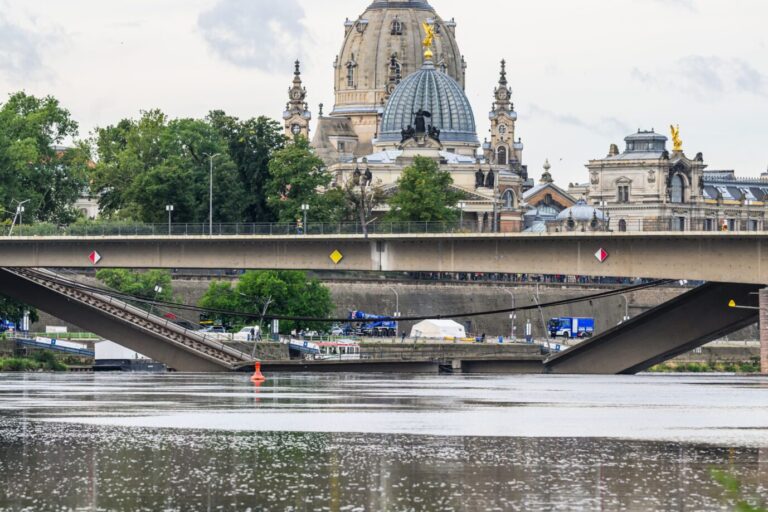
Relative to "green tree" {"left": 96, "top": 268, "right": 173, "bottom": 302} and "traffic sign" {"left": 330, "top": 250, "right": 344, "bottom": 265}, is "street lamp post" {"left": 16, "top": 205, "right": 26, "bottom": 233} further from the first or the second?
"traffic sign" {"left": 330, "top": 250, "right": 344, "bottom": 265}

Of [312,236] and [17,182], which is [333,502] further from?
[17,182]

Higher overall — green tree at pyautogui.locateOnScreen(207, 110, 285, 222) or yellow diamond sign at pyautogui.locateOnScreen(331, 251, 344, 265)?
green tree at pyautogui.locateOnScreen(207, 110, 285, 222)

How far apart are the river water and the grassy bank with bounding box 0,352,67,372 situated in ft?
112

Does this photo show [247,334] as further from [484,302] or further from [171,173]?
[484,302]

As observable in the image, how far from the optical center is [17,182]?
497ft

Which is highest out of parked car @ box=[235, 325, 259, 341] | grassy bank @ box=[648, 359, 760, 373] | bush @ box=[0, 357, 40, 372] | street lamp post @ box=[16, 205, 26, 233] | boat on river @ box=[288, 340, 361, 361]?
street lamp post @ box=[16, 205, 26, 233]

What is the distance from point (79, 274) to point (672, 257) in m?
78.2

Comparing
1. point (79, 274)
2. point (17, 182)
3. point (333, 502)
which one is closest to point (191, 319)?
point (79, 274)

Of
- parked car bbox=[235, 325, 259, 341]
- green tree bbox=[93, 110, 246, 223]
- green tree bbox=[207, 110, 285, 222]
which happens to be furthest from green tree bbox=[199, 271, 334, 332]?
green tree bbox=[207, 110, 285, 222]

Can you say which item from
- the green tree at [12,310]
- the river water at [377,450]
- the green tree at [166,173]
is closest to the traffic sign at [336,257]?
the river water at [377,450]

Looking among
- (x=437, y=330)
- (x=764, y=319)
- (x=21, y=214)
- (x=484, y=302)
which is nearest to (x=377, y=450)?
(x=764, y=319)

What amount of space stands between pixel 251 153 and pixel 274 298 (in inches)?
1170

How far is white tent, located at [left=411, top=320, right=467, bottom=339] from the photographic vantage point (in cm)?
16325

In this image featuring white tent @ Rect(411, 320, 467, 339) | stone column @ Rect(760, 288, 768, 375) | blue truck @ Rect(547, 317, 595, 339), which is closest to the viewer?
stone column @ Rect(760, 288, 768, 375)
